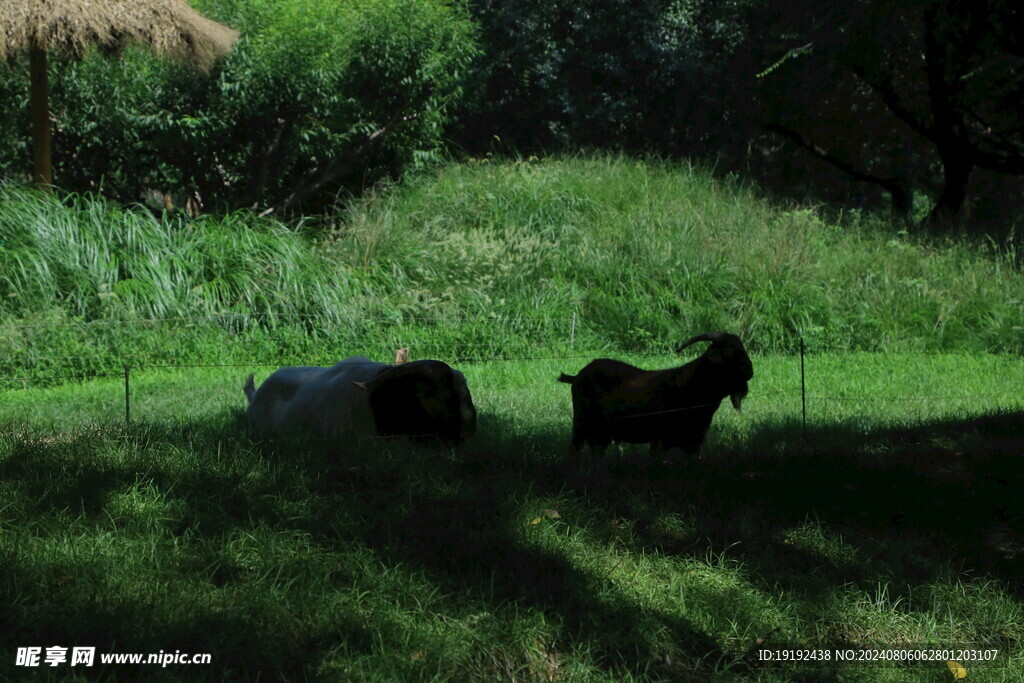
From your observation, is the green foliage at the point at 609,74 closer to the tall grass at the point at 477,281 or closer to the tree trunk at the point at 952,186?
the tree trunk at the point at 952,186

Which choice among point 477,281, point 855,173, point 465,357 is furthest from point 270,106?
point 855,173

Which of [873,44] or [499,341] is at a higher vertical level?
[873,44]

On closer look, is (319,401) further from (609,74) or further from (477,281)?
(609,74)

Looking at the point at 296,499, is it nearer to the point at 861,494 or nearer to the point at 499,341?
the point at 861,494

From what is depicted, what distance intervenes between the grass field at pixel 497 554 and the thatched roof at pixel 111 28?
8.02m

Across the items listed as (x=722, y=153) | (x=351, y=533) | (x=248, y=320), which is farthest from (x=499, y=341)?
(x=722, y=153)

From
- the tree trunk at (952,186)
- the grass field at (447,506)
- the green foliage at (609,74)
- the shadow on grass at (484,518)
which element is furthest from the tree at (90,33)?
the tree trunk at (952,186)

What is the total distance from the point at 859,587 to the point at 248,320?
8096 mm

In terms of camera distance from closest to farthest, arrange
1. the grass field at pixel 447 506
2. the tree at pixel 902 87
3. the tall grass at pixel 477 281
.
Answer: the grass field at pixel 447 506, the tree at pixel 902 87, the tall grass at pixel 477 281

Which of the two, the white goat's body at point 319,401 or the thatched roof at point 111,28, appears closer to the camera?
the white goat's body at point 319,401

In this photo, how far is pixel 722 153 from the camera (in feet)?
75.7

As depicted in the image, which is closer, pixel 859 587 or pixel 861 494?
pixel 859 587

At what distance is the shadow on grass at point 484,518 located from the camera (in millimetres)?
4238

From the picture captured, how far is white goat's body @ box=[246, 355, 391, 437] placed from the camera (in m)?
6.82
